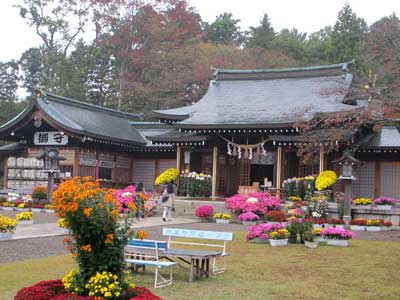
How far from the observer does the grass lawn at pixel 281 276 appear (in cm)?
979

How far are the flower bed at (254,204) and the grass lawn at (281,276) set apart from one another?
862cm

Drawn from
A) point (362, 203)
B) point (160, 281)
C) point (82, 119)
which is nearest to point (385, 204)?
point (362, 203)

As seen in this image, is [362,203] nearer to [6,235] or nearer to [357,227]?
[357,227]

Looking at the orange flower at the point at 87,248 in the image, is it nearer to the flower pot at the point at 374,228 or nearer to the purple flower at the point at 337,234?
the purple flower at the point at 337,234

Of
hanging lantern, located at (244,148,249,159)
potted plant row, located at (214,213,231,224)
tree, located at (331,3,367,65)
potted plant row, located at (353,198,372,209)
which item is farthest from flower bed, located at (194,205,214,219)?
tree, located at (331,3,367,65)

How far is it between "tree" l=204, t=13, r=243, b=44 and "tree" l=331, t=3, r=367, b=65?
14.0 meters

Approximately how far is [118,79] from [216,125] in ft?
82.6

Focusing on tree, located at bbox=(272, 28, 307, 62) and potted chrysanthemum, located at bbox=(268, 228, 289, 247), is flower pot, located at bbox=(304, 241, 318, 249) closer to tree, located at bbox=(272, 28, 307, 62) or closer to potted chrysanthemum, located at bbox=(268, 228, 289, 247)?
potted chrysanthemum, located at bbox=(268, 228, 289, 247)

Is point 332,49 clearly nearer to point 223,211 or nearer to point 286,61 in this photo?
point 286,61

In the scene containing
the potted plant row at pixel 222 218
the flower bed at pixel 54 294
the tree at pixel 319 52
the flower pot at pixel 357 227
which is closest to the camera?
the flower bed at pixel 54 294

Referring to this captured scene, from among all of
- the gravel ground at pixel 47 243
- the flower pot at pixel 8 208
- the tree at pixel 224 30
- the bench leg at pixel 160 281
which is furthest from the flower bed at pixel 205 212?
the tree at pixel 224 30

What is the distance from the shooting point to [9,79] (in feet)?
211

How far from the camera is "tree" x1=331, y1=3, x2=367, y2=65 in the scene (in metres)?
51.0

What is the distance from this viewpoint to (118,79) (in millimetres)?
52438
